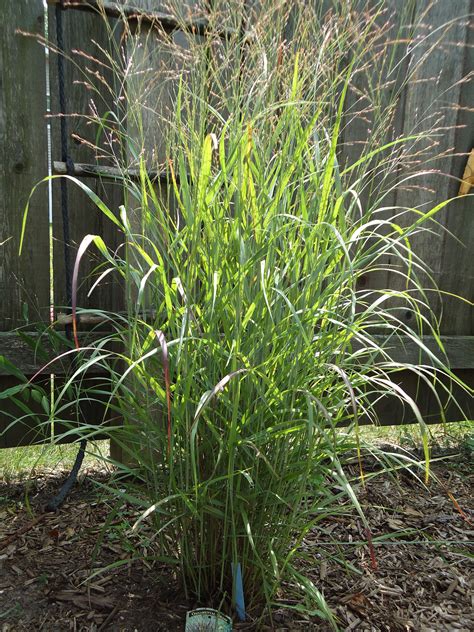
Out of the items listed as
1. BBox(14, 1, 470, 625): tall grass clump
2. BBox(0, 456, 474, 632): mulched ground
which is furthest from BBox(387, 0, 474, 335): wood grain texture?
BBox(14, 1, 470, 625): tall grass clump

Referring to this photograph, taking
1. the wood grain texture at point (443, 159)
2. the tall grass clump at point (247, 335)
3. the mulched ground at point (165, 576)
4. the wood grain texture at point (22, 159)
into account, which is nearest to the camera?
the tall grass clump at point (247, 335)

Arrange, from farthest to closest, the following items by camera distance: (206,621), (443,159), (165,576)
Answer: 1. (443,159)
2. (165,576)
3. (206,621)

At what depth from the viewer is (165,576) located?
1330 millimetres

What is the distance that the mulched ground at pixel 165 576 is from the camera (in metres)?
1.25

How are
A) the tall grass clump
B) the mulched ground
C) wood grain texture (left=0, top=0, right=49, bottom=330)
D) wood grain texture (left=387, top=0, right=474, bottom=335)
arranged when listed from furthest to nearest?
1. wood grain texture (left=387, top=0, right=474, bottom=335)
2. wood grain texture (left=0, top=0, right=49, bottom=330)
3. the mulched ground
4. the tall grass clump

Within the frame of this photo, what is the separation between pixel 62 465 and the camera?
213 centimetres

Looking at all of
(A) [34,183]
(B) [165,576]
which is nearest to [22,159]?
(A) [34,183]

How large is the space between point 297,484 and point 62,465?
121 centimetres

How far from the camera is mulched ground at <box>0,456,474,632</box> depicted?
1.25 meters

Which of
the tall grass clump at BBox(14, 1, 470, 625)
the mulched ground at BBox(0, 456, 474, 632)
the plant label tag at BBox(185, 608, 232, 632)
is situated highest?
the tall grass clump at BBox(14, 1, 470, 625)

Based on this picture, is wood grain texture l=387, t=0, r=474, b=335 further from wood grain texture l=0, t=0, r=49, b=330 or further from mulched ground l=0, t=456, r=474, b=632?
wood grain texture l=0, t=0, r=49, b=330

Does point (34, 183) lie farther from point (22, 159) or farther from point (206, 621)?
point (206, 621)

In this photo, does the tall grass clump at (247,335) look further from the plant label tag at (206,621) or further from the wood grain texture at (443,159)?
the wood grain texture at (443,159)

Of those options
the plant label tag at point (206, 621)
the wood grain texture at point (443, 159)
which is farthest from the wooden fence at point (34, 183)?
the plant label tag at point (206, 621)
